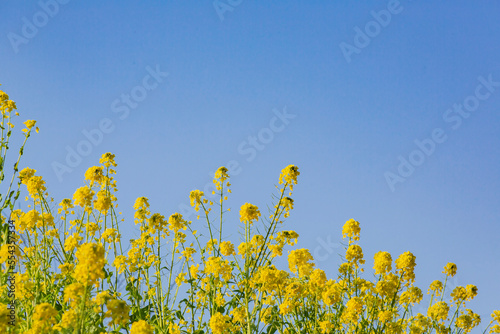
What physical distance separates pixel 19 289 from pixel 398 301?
3.81 m

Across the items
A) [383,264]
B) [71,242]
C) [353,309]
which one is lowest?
[353,309]

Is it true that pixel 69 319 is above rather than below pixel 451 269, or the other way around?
below

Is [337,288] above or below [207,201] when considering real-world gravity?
below

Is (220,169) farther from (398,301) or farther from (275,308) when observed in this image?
(398,301)

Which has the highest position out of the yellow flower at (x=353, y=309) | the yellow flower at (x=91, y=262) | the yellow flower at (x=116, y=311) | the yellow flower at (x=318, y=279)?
the yellow flower at (x=318, y=279)

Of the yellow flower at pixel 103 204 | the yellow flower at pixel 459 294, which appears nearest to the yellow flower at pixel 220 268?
the yellow flower at pixel 103 204

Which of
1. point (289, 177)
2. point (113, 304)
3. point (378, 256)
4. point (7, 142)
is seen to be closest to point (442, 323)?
point (378, 256)

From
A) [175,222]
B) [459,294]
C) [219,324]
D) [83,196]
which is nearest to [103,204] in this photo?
[83,196]

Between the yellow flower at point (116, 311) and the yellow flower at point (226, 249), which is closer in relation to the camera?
the yellow flower at point (116, 311)

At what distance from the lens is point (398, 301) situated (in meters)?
5.72

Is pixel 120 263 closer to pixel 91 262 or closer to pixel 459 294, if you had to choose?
pixel 91 262

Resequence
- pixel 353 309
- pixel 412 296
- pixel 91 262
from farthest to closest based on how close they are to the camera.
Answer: pixel 412 296, pixel 353 309, pixel 91 262

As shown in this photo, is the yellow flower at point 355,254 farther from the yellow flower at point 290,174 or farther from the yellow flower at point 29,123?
the yellow flower at point 29,123

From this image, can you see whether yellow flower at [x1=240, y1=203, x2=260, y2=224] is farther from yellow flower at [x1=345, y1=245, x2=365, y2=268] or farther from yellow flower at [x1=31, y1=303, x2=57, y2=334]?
yellow flower at [x1=31, y1=303, x2=57, y2=334]
